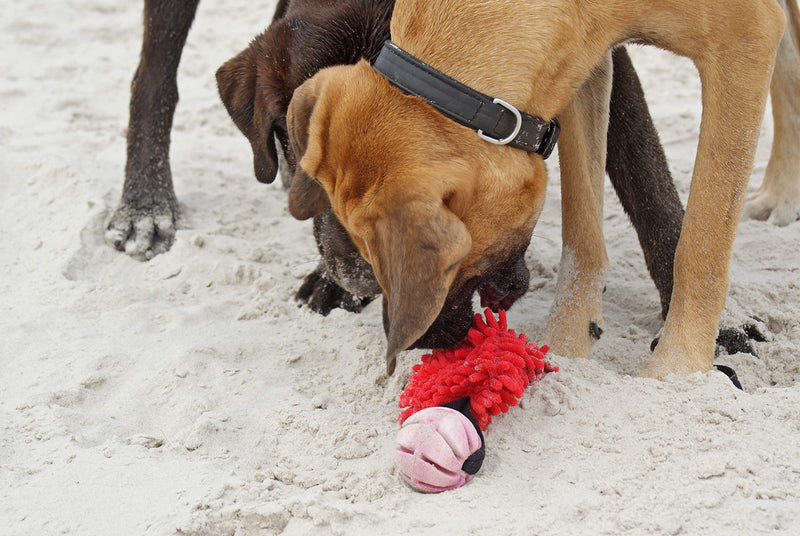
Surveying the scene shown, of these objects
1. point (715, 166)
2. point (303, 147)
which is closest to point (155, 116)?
point (303, 147)

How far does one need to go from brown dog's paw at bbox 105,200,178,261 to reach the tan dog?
164 cm

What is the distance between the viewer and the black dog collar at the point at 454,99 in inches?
87.2

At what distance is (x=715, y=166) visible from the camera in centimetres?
258

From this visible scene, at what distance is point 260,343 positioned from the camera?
3.16 metres

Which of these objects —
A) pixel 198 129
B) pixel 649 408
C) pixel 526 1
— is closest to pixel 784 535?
pixel 649 408

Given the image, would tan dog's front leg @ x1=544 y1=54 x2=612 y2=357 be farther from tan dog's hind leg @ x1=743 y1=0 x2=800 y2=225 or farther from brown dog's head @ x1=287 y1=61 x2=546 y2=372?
tan dog's hind leg @ x1=743 y1=0 x2=800 y2=225

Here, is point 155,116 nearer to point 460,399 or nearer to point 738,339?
A: point 460,399

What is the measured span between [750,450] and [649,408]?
31cm

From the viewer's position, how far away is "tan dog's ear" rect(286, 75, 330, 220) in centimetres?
244

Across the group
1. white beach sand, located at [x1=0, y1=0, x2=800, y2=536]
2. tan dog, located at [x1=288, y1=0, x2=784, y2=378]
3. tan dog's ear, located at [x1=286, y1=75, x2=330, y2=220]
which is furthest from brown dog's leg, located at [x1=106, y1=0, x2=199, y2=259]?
tan dog, located at [x1=288, y1=0, x2=784, y2=378]

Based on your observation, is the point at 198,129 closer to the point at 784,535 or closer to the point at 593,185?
the point at 593,185

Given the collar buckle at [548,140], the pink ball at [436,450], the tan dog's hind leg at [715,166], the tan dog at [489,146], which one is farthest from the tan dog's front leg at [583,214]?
the pink ball at [436,450]

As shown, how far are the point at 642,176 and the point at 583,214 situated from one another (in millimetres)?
331

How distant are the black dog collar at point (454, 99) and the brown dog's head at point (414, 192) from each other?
27 mm
